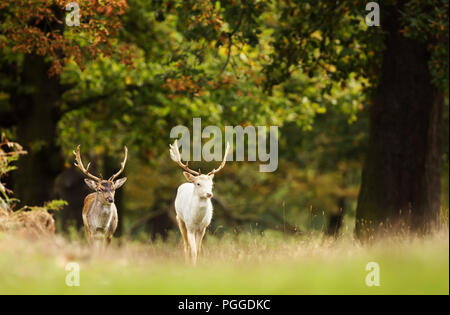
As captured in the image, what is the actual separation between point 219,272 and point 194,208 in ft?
3.37

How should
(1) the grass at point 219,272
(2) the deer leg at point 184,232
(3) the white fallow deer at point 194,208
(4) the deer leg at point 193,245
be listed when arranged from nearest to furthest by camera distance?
(1) the grass at point 219,272
(3) the white fallow deer at point 194,208
(4) the deer leg at point 193,245
(2) the deer leg at point 184,232

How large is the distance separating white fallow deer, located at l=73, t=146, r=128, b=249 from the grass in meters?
0.28

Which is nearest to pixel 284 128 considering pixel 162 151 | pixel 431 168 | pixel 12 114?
pixel 162 151

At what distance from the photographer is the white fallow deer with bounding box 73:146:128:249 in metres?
7.69

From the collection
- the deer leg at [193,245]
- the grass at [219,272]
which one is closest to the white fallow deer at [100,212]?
the grass at [219,272]

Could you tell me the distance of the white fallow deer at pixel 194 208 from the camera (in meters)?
7.51

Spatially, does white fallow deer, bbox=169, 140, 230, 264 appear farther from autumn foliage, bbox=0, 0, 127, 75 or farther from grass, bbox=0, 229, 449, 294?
autumn foliage, bbox=0, 0, 127, 75

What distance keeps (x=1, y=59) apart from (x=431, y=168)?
389 inches

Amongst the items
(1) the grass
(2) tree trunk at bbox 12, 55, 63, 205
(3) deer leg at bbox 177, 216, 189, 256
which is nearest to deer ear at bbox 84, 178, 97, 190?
(1) the grass

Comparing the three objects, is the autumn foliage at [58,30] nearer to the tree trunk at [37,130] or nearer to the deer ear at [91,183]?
the deer ear at [91,183]

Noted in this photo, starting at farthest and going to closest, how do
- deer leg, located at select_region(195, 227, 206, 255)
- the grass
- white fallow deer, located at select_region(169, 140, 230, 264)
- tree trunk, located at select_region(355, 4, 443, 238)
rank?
tree trunk, located at select_region(355, 4, 443, 238) → deer leg, located at select_region(195, 227, 206, 255) → white fallow deer, located at select_region(169, 140, 230, 264) → the grass

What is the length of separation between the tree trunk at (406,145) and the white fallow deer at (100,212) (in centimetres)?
536

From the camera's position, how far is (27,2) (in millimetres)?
10594

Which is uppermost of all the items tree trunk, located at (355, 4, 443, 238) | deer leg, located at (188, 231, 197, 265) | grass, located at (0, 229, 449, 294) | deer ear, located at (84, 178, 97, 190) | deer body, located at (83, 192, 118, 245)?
tree trunk, located at (355, 4, 443, 238)
